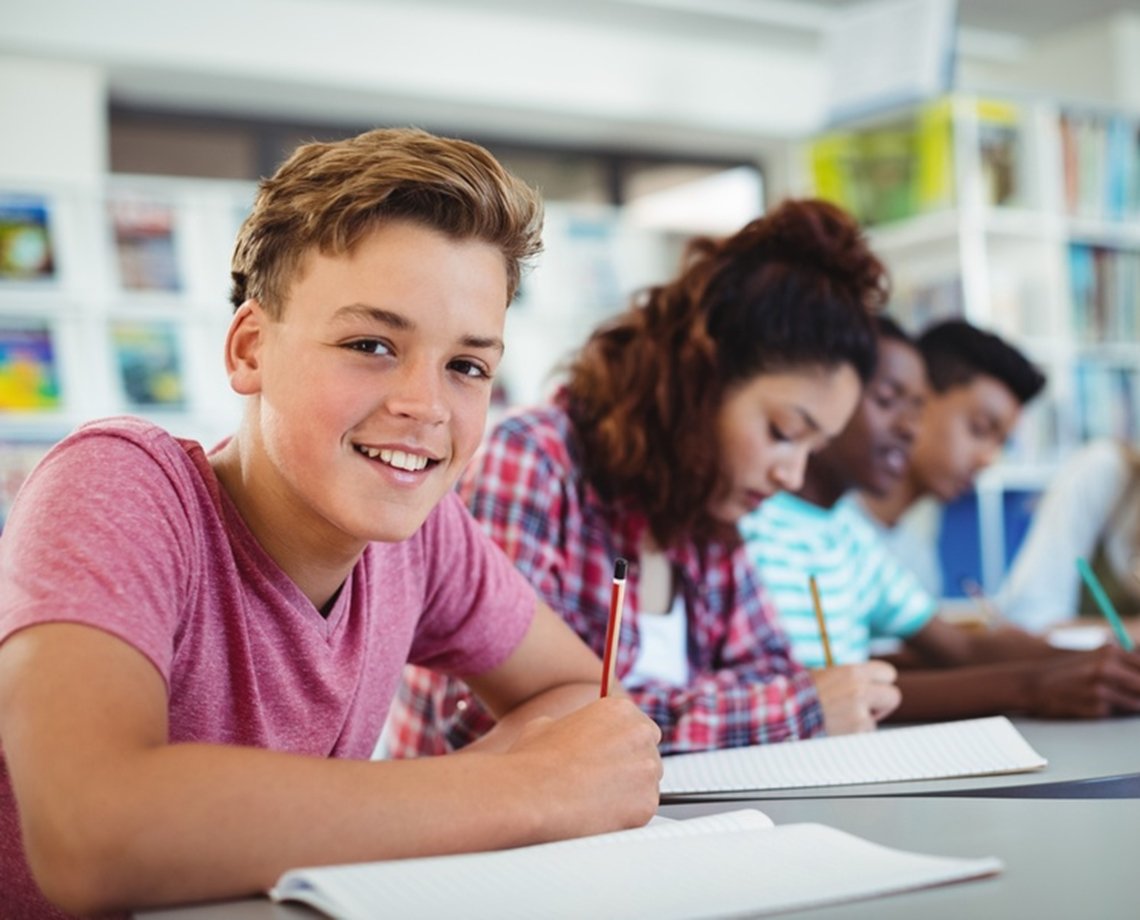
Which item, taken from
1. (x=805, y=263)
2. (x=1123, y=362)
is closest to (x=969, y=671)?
(x=805, y=263)

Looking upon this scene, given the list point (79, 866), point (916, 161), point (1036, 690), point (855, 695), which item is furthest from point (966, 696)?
point (916, 161)

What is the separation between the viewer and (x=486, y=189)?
3.71ft

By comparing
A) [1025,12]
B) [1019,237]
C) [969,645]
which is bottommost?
[969,645]

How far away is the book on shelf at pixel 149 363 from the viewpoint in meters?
4.63

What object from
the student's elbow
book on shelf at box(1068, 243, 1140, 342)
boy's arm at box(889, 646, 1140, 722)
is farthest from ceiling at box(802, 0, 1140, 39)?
the student's elbow

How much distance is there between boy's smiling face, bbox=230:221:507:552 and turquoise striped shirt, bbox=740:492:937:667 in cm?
95

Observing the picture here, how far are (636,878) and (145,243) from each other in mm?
4258

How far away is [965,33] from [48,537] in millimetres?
5808

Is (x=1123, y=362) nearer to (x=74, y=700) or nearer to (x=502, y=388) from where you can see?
(x=502, y=388)

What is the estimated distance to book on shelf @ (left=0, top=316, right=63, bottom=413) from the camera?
4.46 meters

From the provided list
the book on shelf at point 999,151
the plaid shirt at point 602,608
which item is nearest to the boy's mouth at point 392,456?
the plaid shirt at point 602,608

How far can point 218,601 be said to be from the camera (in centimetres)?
109

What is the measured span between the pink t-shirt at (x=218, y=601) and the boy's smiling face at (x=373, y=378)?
69mm

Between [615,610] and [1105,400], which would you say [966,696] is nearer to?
[615,610]
